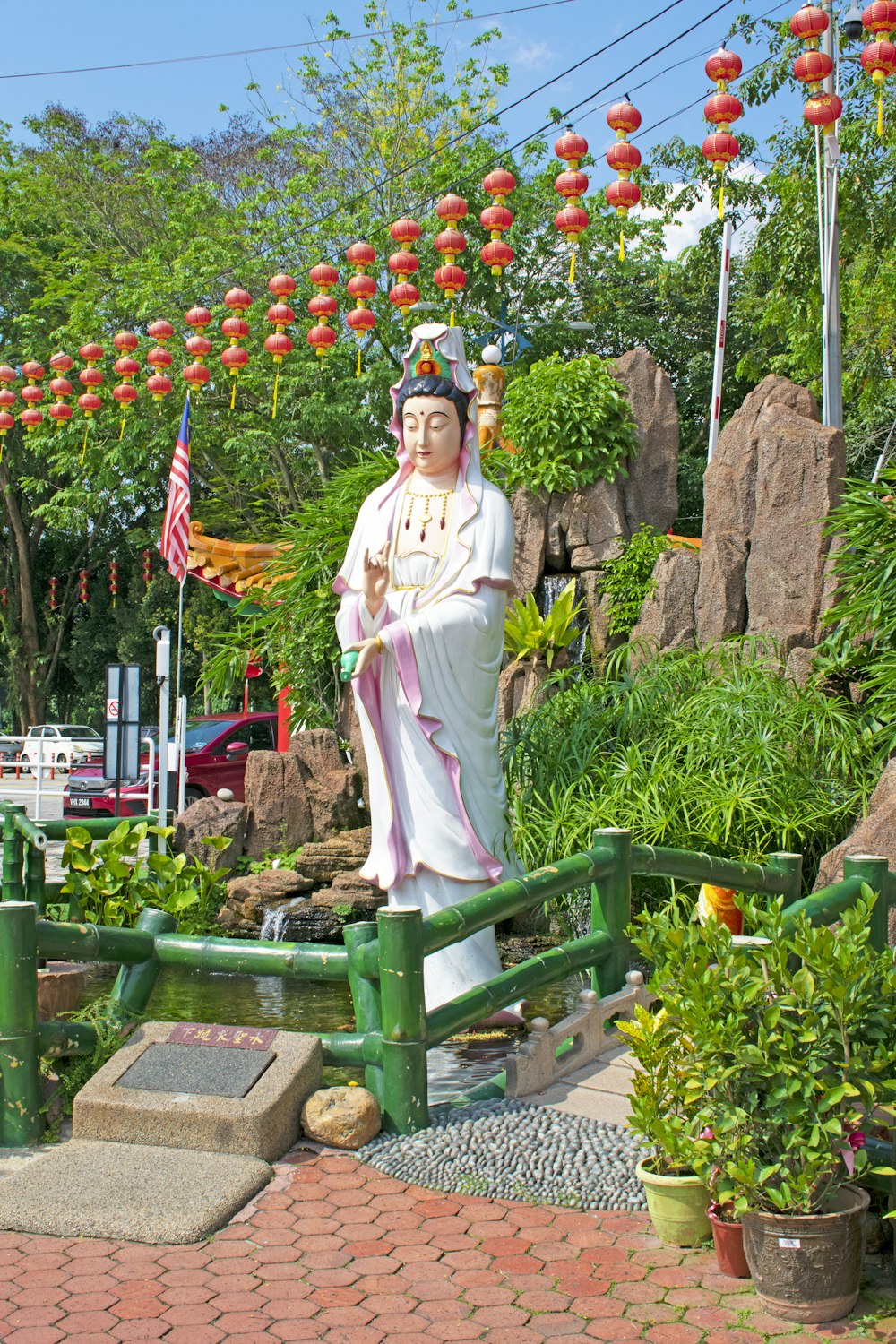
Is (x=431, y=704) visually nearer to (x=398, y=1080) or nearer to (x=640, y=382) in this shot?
(x=398, y=1080)

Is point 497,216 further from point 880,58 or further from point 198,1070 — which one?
point 198,1070

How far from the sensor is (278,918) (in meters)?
8.89

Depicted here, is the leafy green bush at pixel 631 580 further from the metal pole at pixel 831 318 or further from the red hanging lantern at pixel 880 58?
the red hanging lantern at pixel 880 58

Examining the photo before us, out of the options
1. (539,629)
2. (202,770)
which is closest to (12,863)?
(539,629)

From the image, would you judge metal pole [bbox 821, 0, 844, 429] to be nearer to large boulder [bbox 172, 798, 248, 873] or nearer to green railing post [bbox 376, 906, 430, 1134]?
large boulder [bbox 172, 798, 248, 873]

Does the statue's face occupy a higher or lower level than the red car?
higher

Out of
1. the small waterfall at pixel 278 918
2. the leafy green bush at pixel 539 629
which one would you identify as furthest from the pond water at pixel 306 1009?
the leafy green bush at pixel 539 629

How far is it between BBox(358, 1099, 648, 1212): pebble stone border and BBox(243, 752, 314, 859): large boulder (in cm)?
591

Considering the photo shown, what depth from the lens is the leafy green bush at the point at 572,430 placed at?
11492 mm

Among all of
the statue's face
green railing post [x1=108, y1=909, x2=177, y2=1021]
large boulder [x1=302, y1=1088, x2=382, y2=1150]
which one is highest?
the statue's face

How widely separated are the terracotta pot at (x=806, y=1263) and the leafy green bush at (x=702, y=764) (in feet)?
15.4

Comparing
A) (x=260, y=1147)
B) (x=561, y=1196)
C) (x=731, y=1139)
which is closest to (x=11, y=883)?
(x=260, y=1147)

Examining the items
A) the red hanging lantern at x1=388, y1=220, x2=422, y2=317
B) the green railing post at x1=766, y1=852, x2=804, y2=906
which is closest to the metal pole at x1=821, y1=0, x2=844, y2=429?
the red hanging lantern at x1=388, y1=220, x2=422, y2=317

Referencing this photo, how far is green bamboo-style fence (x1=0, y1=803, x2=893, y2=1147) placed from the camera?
14.0 feet
